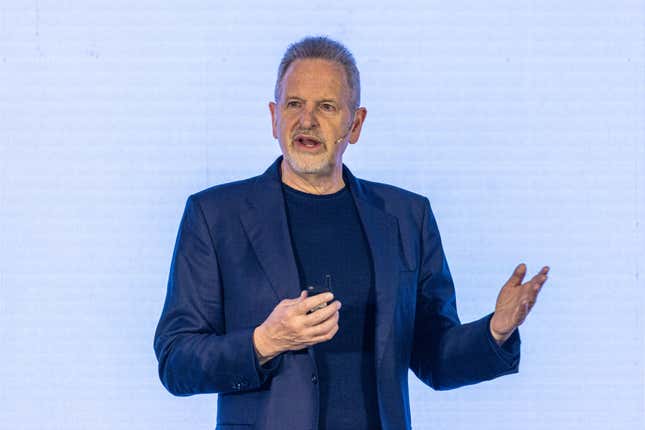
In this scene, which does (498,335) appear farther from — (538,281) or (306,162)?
(306,162)

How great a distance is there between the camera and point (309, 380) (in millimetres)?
2004

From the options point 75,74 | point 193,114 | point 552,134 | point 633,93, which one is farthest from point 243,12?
point 633,93

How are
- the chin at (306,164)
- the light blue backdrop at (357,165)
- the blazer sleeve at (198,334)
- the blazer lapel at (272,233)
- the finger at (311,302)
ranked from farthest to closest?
the light blue backdrop at (357,165), the chin at (306,164), the blazer lapel at (272,233), the blazer sleeve at (198,334), the finger at (311,302)

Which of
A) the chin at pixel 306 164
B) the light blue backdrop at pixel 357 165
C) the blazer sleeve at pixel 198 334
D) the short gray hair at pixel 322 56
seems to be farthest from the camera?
the light blue backdrop at pixel 357 165

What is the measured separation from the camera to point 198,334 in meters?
2.04

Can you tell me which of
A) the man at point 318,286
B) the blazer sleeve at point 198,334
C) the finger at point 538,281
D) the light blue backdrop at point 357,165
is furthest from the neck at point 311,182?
the finger at point 538,281

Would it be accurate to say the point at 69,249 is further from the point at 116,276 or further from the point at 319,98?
the point at 319,98

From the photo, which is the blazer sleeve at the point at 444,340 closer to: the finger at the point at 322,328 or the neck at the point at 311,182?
the neck at the point at 311,182

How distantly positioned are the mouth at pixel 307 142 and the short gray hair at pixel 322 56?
14 centimetres

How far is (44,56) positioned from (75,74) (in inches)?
3.8

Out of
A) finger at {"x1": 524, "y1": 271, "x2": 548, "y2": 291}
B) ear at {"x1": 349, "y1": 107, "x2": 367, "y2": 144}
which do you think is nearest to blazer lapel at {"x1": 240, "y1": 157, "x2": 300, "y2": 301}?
ear at {"x1": 349, "y1": 107, "x2": 367, "y2": 144}

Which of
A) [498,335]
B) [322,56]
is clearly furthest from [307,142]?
[498,335]

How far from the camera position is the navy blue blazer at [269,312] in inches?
78.5

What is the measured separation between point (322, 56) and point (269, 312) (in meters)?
0.64
